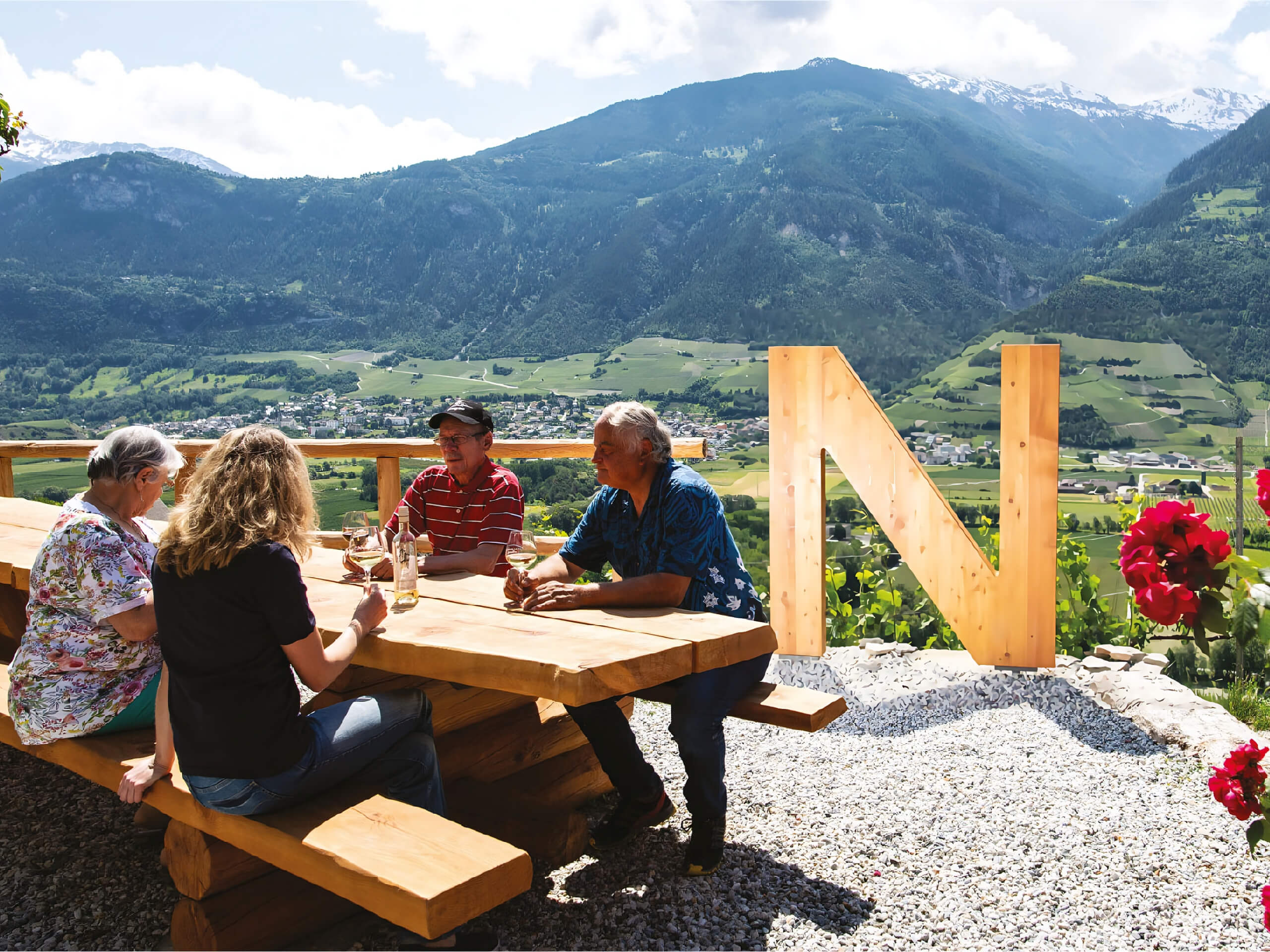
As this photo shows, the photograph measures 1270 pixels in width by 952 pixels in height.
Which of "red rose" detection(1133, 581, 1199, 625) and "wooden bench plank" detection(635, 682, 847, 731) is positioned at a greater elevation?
"red rose" detection(1133, 581, 1199, 625)

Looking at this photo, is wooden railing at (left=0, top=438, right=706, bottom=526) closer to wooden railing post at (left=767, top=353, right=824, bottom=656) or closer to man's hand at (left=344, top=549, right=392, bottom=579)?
wooden railing post at (left=767, top=353, right=824, bottom=656)

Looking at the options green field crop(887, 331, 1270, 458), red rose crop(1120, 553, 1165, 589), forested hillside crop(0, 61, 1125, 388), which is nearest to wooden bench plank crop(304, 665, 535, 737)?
red rose crop(1120, 553, 1165, 589)

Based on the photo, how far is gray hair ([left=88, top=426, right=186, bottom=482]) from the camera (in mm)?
2344

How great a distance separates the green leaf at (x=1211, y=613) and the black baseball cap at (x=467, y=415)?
252 centimetres

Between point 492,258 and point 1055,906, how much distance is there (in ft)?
250

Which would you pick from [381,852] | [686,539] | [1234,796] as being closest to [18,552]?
[381,852]

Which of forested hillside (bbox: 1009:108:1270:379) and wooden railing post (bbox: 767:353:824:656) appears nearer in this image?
wooden railing post (bbox: 767:353:824:656)

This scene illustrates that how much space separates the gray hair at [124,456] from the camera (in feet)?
7.69

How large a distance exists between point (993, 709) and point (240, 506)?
141 inches

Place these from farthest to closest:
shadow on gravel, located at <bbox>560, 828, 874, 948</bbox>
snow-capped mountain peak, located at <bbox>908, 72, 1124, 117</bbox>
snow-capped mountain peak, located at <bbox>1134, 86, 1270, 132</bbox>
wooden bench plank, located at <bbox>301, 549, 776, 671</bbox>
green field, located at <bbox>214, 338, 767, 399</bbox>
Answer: snow-capped mountain peak, located at <bbox>908, 72, 1124, 117</bbox>, snow-capped mountain peak, located at <bbox>1134, 86, 1270, 132</bbox>, green field, located at <bbox>214, 338, 767, 399</bbox>, shadow on gravel, located at <bbox>560, 828, 874, 948</bbox>, wooden bench plank, located at <bbox>301, 549, 776, 671</bbox>

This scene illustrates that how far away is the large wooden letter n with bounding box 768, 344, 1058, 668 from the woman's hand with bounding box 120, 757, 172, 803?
3.12 m

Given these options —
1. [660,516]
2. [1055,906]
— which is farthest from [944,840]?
[660,516]

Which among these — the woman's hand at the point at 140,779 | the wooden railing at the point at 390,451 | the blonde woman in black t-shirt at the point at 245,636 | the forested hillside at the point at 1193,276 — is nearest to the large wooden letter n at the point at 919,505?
the wooden railing at the point at 390,451

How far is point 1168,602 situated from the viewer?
4.97 feet
